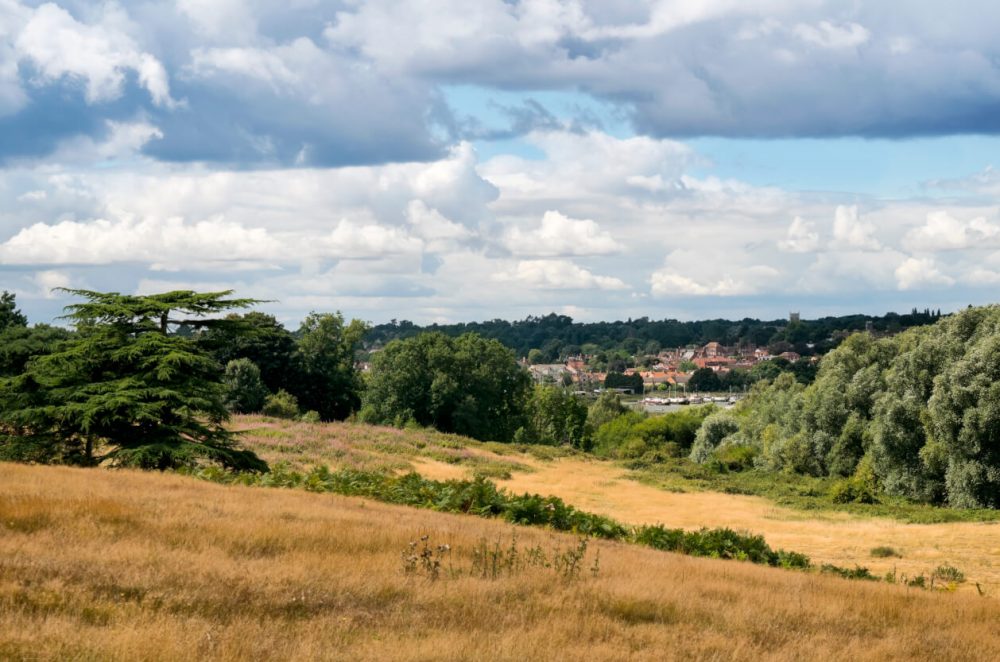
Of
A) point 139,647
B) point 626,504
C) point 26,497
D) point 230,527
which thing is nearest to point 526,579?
point 230,527

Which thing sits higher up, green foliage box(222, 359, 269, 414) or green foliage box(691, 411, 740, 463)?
green foliage box(222, 359, 269, 414)

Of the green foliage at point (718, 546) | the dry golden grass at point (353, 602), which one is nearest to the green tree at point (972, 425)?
the green foliage at point (718, 546)

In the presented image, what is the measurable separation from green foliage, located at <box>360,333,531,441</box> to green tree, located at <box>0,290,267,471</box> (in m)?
43.4

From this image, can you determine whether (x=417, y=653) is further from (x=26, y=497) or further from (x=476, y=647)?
A: (x=26, y=497)

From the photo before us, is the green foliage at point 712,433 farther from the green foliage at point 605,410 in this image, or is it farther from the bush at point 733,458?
the green foliage at point 605,410

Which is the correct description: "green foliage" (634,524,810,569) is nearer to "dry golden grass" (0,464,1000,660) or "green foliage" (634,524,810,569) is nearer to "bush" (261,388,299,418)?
"dry golden grass" (0,464,1000,660)

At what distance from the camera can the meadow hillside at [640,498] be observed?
24656 millimetres

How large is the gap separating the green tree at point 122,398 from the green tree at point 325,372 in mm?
51204

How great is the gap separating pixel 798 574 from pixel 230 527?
9991 millimetres

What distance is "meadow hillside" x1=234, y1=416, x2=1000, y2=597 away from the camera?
2466cm

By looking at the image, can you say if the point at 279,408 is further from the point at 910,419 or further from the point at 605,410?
the point at 605,410

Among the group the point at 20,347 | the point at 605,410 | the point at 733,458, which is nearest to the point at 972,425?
the point at 733,458

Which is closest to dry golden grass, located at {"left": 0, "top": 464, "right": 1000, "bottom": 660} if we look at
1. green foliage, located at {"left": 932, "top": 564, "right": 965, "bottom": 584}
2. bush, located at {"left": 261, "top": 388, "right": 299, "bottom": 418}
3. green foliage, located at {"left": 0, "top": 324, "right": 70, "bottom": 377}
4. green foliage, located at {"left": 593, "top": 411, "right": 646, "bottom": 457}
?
green foliage, located at {"left": 932, "top": 564, "right": 965, "bottom": 584}

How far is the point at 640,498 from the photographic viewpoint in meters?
38.3
